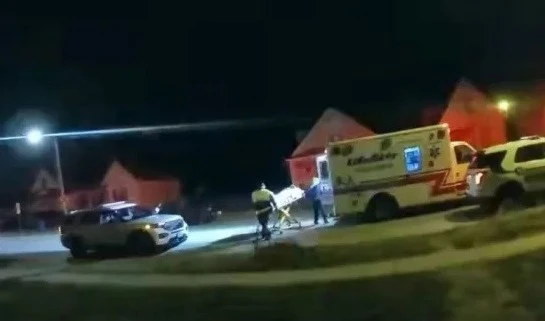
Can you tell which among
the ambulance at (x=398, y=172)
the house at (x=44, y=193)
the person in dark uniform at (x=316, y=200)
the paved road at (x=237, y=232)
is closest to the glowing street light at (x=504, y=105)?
the paved road at (x=237, y=232)

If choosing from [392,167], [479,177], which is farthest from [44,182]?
[479,177]

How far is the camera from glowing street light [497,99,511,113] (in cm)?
4006

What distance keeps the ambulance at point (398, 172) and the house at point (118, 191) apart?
81.3 feet

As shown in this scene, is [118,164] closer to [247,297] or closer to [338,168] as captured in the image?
[338,168]

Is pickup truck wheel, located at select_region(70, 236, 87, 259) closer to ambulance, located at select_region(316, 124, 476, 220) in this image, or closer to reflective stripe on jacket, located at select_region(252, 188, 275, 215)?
reflective stripe on jacket, located at select_region(252, 188, 275, 215)

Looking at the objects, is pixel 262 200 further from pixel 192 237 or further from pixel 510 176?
pixel 510 176

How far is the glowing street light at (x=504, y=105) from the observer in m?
40.1

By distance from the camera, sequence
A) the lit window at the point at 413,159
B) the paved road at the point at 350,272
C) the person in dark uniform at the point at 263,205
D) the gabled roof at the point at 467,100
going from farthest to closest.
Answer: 1. the gabled roof at the point at 467,100
2. the lit window at the point at 413,159
3. the person in dark uniform at the point at 263,205
4. the paved road at the point at 350,272

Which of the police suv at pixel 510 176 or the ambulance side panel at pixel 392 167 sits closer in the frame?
the police suv at pixel 510 176

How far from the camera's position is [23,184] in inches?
2466

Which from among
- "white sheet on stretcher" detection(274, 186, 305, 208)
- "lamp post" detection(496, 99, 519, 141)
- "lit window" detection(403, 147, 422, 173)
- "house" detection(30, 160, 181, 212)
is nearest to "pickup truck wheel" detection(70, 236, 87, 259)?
"white sheet on stretcher" detection(274, 186, 305, 208)

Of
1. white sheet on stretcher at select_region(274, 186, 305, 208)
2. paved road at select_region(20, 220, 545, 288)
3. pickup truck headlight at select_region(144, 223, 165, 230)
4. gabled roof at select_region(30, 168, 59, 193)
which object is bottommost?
paved road at select_region(20, 220, 545, 288)

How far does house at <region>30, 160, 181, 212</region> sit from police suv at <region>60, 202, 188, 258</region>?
22.1 meters

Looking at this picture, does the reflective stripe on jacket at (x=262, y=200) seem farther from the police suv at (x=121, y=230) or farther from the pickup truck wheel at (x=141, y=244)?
the pickup truck wheel at (x=141, y=244)
